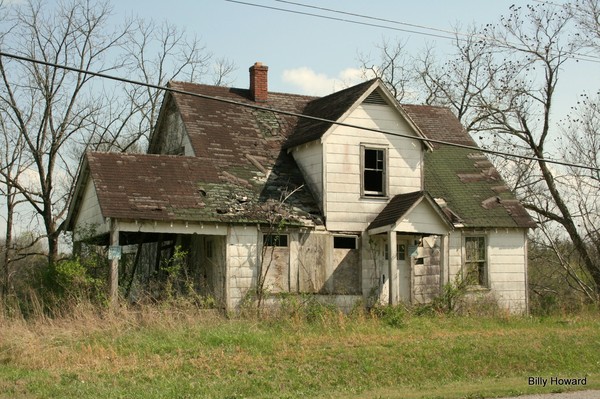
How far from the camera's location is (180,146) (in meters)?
28.1

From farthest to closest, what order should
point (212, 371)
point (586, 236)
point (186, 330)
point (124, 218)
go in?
point (586, 236) → point (124, 218) → point (186, 330) → point (212, 371)

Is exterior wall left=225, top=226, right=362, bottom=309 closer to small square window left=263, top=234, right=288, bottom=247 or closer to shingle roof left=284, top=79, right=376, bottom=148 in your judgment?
small square window left=263, top=234, right=288, bottom=247

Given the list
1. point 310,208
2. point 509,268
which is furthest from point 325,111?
point 509,268

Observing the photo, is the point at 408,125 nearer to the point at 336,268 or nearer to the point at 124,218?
the point at 336,268

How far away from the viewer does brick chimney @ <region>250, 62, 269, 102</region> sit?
29.6 metres

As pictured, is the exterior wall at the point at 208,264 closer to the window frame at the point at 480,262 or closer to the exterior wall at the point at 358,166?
the exterior wall at the point at 358,166

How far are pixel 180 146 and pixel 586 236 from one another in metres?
15.2

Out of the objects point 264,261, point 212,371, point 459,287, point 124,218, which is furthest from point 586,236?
point 212,371

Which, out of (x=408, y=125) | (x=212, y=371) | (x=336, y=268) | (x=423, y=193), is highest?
(x=408, y=125)

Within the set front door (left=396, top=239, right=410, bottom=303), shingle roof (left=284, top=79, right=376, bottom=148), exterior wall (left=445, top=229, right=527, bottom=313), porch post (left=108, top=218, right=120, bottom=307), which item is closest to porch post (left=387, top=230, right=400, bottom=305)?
front door (left=396, top=239, right=410, bottom=303)

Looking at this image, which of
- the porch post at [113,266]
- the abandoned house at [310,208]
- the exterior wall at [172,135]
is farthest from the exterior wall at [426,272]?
the porch post at [113,266]

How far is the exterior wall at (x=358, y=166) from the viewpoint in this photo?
25.6 metres

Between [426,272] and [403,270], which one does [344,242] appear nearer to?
[403,270]

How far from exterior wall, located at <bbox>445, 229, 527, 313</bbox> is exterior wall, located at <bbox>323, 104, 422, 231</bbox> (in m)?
2.53
